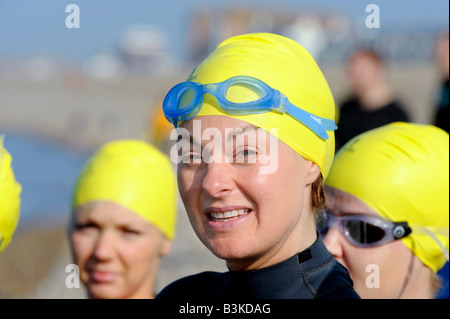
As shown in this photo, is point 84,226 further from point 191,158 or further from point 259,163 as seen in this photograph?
point 259,163

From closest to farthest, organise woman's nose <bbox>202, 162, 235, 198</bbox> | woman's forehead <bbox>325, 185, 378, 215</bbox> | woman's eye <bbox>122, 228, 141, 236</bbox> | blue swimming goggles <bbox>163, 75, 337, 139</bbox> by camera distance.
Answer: woman's nose <bbox>202, 162, 235, 198</bbox>, blue swimming goggles <bbox>163, 75, 337, 139</bbox>, woman's forehead <bbox>325, 185, 378, 215</bbox>, woman's eye <bbox>122, 228, 141, 236</bbox>

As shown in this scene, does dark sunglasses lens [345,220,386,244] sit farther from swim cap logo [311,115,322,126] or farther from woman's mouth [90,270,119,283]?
woman's mouth [90,270,119,283]

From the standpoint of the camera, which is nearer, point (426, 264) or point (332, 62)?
point (426, 264)

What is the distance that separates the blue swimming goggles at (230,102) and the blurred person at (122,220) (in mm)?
1866

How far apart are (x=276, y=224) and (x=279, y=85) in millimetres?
548

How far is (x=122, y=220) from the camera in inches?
175

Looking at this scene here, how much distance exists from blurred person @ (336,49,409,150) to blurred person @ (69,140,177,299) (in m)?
3.16

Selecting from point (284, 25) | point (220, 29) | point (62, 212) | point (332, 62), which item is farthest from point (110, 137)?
point (220, 29)

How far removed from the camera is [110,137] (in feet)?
145

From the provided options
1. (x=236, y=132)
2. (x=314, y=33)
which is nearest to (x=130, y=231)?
(x=236, y=132)

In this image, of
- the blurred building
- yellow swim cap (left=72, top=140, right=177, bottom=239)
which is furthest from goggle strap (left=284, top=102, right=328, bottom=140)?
the blurred building

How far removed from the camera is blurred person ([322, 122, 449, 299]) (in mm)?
3418
